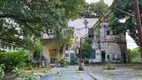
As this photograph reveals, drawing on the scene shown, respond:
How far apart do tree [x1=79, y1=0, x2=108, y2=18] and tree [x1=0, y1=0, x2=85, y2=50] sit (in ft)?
78.0

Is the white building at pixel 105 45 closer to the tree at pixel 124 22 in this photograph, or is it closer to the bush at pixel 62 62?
the tree at pixel 124 22

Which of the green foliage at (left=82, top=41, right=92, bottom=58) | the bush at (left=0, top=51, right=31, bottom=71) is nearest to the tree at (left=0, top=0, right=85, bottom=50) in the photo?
the bush at (left=0, top=51, right=31, bottom=71)

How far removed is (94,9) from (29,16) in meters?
31.9

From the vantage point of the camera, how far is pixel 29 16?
10.2 metres

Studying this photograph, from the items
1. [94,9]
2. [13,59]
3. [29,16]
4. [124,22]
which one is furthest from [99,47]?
[29,16]

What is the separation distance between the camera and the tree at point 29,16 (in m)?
9.64

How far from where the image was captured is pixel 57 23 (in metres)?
11.1

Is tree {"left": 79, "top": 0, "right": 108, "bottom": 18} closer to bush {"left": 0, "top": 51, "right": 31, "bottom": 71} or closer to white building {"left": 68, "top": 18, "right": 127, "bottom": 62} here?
white building {"left": 68, "top": 18, "right": 127, "bottom": 62}

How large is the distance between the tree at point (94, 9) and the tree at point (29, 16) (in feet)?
78.0

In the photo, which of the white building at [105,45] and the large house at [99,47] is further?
the white building at [105,45]

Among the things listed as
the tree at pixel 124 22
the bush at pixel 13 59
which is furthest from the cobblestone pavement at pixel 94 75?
the tree at pixel 124 22

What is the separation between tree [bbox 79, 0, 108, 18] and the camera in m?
39.8

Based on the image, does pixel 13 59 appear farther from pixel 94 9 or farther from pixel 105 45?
pixel 94 9

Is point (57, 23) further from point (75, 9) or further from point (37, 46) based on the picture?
point (37, 46)
